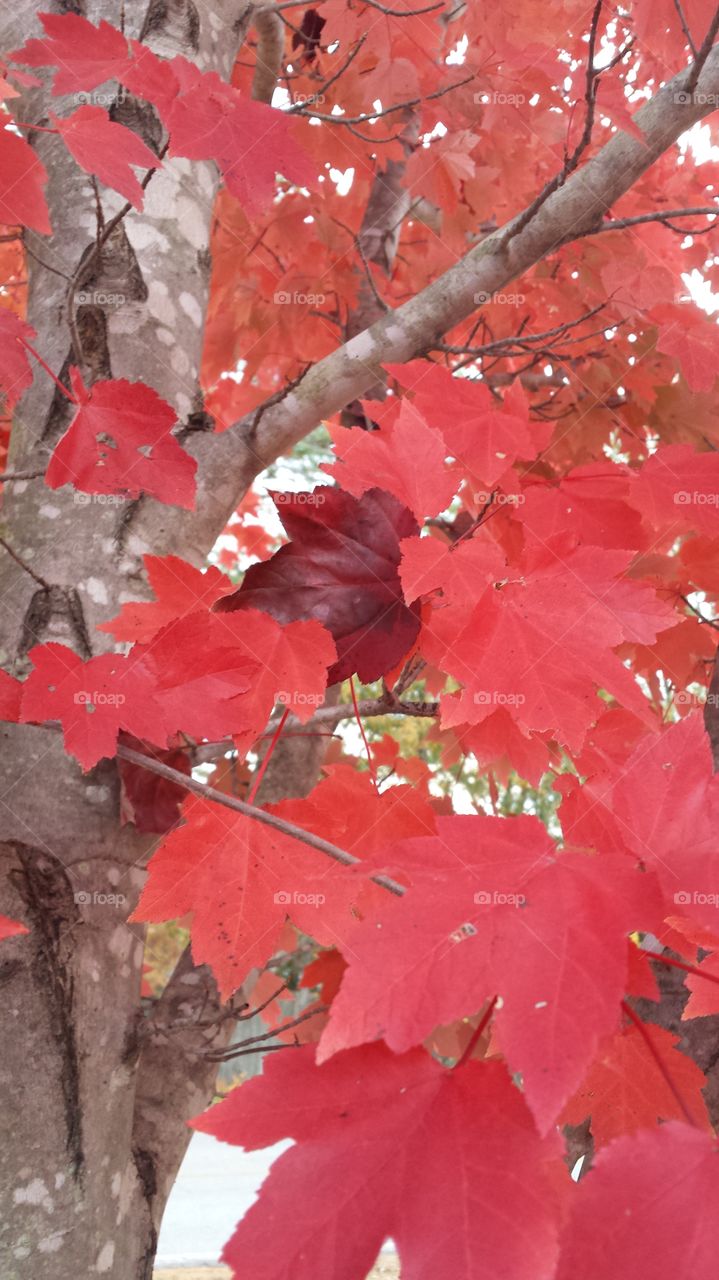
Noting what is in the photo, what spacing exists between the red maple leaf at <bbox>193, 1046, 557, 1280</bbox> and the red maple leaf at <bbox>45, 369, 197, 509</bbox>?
24.3 inches

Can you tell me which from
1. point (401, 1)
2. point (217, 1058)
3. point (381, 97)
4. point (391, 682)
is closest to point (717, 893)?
point (391, 682)

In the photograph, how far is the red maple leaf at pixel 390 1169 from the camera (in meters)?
0.47

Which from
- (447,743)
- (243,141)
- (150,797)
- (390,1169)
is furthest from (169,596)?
(447,743)

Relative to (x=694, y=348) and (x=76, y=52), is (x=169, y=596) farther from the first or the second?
(x=694, y=348)

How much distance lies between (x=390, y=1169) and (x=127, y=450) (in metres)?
0.73

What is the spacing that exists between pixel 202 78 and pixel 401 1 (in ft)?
3.95

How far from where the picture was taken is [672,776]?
64 cm

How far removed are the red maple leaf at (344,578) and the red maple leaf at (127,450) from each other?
15 cm

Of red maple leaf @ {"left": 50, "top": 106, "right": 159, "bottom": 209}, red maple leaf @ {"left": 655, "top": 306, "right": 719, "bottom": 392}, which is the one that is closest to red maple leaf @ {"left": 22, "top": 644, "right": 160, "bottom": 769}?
red maple leaf @ {"left": 50, "top": 106, "right": 159, "bottom": 209}

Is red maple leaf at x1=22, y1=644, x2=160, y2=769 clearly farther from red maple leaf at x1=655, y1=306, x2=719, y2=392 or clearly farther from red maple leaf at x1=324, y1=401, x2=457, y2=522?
red maple leaf at x1=655, y1=306, x2=719, y2=392

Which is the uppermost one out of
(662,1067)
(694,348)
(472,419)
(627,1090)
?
(694,348)

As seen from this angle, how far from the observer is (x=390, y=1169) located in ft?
1.66

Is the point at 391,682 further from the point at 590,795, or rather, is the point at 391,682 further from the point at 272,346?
the point at 272,346

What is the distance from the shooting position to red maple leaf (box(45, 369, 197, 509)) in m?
0.97
